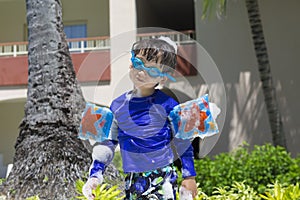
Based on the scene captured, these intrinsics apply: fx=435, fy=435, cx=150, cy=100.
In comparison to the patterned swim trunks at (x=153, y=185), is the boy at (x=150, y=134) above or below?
above

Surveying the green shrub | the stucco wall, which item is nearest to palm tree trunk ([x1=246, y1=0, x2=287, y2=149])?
the green shrub

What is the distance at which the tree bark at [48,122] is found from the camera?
13.2 ft

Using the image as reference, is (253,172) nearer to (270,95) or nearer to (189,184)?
(270,95)

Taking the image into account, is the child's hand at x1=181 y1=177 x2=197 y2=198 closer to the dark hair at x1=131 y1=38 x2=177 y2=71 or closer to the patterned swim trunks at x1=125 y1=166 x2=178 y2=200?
the patterned swim trunks at x1=125 y1=166 x2=178 y2=200

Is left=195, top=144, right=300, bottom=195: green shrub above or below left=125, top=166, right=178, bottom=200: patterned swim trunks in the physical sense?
below

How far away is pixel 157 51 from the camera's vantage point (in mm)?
2248

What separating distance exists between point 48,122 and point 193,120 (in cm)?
240

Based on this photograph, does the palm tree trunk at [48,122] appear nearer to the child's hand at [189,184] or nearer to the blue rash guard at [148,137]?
the blue rash guard at [148,137]

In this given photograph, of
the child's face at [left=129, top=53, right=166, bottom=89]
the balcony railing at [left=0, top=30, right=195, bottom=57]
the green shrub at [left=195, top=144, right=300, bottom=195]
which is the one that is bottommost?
the green shrub at [left=195, top=144, right=300, bottom=195]

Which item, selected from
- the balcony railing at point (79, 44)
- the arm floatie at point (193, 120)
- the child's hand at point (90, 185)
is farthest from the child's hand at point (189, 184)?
the balcony railing at point (79, 44)

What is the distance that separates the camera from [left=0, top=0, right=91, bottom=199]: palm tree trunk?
402cm

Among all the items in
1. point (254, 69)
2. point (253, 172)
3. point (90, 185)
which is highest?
point (254, 69)

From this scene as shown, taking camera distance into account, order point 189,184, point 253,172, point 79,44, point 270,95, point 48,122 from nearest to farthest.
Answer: point 189,184 → point 48,122 → point 253,172 → point 270,95 → point 79,44

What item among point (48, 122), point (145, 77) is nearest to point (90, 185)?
point (145, 77)
